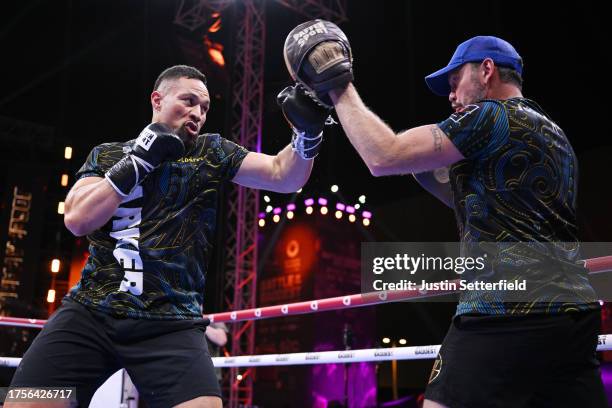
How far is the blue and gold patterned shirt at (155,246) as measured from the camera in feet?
6.49

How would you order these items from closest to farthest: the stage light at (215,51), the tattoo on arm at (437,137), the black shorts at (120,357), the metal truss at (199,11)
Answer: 1. the tattoo on arm at (437,137)
2. the black shorts at (120,357)
3. the metal truss at (199,11)
4. the stage light at (215,51)

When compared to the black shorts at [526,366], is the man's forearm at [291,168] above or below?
above

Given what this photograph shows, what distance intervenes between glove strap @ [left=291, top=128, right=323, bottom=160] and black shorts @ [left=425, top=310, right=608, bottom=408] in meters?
0.92

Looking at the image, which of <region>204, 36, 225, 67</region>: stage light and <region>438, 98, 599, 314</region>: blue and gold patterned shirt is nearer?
<region>438, 98, 599, 314</region>: blue and gold patterned shirt

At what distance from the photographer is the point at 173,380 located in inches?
72.7

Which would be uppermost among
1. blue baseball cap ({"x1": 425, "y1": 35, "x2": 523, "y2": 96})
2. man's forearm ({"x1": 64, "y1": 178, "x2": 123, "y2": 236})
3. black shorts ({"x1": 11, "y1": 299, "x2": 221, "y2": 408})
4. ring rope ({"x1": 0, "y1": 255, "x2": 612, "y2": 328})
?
blue baseball cap ({"x1": 425, "y1": 35, "x2": 523, "y2": 96})

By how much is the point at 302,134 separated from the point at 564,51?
22.1 ft

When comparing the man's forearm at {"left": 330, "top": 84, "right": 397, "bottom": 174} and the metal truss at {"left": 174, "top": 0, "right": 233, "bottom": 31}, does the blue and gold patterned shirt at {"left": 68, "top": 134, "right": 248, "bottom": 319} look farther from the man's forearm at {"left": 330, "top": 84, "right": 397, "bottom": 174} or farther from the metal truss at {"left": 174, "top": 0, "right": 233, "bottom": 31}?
the metal truss at {"left": 174, "top": 0, "right": 233, "bottom": 31}

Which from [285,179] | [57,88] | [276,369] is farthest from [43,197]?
[285,179]

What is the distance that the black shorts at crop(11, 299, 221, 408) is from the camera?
1.85m

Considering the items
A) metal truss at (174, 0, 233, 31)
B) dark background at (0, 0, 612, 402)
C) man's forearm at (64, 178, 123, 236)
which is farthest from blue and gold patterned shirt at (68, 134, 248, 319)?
metal truss at (174, 0, 233, 31)

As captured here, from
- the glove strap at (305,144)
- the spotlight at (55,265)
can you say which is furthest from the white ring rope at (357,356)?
the spotlight at (55,265)

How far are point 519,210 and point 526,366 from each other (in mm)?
385

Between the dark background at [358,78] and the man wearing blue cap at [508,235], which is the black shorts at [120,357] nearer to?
the man wearing blue cap at [508,235]
